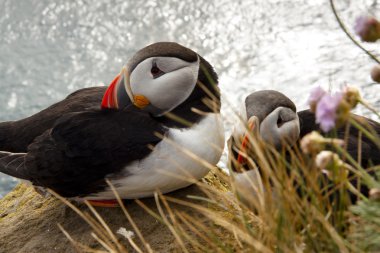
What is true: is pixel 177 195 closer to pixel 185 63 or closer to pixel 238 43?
pixel 185 63

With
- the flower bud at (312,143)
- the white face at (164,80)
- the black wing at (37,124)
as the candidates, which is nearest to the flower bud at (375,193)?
the flower bud at (312,143)

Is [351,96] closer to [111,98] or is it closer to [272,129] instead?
[272,129]

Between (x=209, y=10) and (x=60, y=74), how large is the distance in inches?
64.1

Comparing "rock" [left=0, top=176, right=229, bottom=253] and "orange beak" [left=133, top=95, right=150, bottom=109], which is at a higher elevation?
"orange beak" [left=133, top=95, right=150, bottom=109]

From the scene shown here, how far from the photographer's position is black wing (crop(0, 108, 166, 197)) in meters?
3.38

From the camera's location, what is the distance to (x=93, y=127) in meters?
3.46

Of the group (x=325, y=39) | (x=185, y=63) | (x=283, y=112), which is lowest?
(x=325, y=39)

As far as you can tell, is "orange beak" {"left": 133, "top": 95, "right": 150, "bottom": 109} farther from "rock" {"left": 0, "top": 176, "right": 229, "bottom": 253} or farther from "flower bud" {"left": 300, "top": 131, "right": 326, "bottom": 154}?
"flower bud" {"left": 300, "top": 131, "right": 326, "bottom": 154}

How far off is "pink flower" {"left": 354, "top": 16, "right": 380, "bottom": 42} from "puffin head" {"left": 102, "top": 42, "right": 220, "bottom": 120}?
1193mm

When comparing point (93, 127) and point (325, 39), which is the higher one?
point (93, 127)

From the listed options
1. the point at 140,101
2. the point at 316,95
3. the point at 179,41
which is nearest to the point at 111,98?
the point at 140,101

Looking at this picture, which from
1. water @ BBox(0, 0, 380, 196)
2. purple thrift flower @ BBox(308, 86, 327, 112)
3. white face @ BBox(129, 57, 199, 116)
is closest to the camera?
purple thrift flower @ BBox(308, 86, 327, 112)

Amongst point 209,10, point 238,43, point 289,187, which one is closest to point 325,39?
point 238,43

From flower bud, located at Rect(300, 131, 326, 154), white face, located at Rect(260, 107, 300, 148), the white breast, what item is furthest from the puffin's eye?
flower bud, located at Rect(300, 131, 326, 154)
